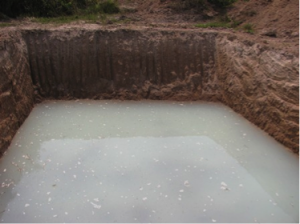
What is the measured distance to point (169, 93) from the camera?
687cm

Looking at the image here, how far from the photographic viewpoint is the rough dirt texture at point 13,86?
486cm

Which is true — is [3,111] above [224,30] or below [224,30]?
below

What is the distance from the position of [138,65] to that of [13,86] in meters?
2.73

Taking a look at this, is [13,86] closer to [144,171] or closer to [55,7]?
[144,171]

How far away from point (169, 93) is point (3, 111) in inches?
140

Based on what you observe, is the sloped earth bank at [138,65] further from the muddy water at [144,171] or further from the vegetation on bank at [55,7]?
the vegetation on bank at [55,7]

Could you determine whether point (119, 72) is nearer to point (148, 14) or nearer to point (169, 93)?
point (169, 93)

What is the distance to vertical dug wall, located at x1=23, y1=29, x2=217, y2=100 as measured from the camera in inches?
259

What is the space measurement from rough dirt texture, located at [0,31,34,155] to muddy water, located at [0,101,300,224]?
204 mm

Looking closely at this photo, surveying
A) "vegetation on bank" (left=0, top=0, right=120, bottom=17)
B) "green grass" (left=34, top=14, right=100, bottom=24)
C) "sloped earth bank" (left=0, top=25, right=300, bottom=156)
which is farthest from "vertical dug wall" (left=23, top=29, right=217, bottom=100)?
"vegetation on bank" (left=0, top=0, right=120, bottom=17)

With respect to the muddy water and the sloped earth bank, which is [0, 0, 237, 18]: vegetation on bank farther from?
the muddy water

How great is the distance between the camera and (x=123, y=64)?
679 cm

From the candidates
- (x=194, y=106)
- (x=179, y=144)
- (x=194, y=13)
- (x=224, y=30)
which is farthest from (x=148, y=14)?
(x=179, y=144)

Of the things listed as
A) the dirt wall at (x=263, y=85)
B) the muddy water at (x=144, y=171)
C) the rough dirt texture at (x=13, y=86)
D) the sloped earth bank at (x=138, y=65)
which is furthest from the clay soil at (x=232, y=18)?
the muddy water at (x=144, y=171)
